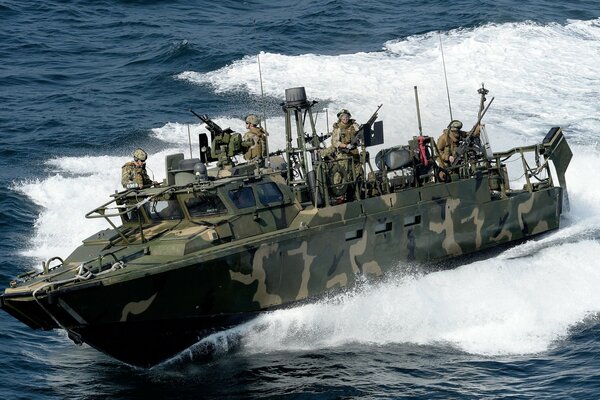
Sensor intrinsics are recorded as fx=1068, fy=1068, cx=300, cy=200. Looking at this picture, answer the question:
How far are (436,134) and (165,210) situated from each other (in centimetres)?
1167

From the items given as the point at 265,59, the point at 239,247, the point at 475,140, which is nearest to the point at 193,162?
the point at 239,247

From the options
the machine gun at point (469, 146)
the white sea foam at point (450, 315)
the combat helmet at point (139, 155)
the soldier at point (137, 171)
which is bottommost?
the white sea foam at point (450, 315)

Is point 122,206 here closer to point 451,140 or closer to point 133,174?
point 133,174

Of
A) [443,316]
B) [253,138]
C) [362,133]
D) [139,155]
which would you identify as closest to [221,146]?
[253,138]

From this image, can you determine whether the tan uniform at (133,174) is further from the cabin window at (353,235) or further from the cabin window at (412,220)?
the cabin window at (412,220)

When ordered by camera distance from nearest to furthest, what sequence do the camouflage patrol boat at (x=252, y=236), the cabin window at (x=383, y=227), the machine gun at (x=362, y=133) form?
the camouflage patrol boat at (x=252, y=236) < the cabin window at (x=383, y=227) < the machine gun at (x=362, y=133)

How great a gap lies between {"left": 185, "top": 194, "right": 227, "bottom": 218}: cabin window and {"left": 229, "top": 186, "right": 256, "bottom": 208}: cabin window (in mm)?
211

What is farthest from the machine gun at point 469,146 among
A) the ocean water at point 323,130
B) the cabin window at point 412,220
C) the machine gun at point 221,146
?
the machine gun at point 221,146

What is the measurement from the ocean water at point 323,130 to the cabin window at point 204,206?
1.88 meters

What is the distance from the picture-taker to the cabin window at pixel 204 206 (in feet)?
55.0

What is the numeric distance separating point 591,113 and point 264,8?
41.5 ft

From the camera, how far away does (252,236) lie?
1673 centimetres

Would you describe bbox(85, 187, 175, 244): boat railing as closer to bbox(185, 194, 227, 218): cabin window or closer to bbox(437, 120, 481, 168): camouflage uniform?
bbox(185, 194, 227, 218): cabin window

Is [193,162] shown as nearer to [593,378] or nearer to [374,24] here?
[593,378]
